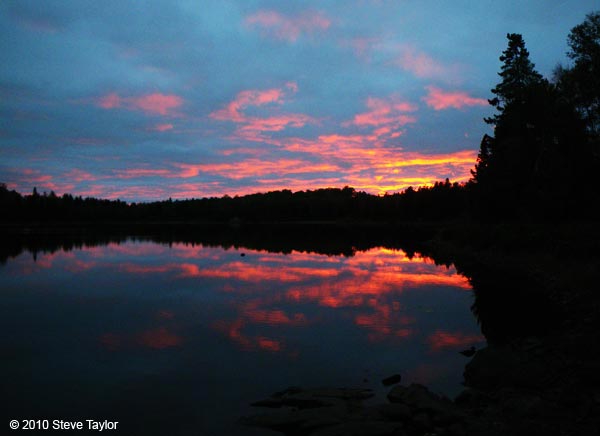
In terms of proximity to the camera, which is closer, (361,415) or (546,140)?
(361,415)

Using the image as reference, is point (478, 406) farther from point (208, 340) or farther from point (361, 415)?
point (208, 340)

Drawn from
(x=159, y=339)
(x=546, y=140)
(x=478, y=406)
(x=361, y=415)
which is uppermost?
(x=546, y=140)

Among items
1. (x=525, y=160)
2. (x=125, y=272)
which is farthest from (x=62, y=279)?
(x=525, y=160)

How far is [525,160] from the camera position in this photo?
39.2 m

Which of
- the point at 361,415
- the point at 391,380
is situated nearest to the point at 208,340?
the point at 391,380

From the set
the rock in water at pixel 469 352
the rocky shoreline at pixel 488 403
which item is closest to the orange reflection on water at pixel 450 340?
the rock in water at pixel 469 352

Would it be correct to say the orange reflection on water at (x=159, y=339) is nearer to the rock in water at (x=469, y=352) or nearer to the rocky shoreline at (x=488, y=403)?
the rocky shoreline at (x=488, y=403)

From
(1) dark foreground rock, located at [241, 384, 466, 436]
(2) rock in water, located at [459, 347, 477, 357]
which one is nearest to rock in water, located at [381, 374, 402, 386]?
(1) dark foreground rock, located at [241, 384, 466, 436]

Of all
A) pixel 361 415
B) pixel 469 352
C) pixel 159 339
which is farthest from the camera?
pixel 159 339

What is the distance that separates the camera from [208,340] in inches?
605

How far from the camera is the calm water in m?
10.4

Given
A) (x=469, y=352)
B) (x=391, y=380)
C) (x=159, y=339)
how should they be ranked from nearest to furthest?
1. (x=391, y=380)
2. (x=469, y=352)
3. (x=159, y=339)

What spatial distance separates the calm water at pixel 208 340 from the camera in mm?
10359

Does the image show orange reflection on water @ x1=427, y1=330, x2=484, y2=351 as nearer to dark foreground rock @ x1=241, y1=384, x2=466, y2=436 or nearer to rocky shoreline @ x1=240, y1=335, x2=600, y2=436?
rocky shoreline @ x1=240, y1=335, x2=600, y2=436
